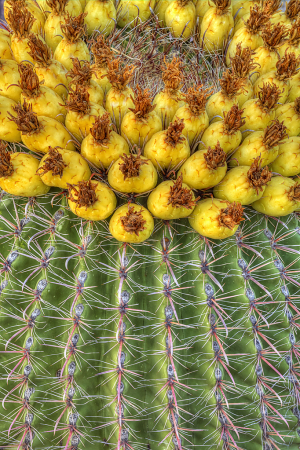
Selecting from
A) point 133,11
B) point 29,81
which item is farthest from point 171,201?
point 133,11

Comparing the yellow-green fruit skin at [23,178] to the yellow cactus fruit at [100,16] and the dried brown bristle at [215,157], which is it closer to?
the dried brown bristle at [215,157]

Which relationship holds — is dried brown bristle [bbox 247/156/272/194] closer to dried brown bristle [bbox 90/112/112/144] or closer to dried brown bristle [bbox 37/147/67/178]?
dried brown bristle [bbox 90/112/112/144]

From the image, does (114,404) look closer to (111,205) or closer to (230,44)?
(111,205)

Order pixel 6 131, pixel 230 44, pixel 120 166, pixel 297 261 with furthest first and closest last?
pixel 230 44 → pixel 297 261 → pixel 6 131 → pixel 120 166

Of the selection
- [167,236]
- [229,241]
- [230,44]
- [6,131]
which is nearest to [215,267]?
[229,241]

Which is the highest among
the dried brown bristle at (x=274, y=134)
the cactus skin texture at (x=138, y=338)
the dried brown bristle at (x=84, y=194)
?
the dried brown bristle at (x=274, y=134)

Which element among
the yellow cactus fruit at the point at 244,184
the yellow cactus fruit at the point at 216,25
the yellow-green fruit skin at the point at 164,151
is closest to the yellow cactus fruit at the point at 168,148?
the yellow-green fruit skin at the point at 164,151
